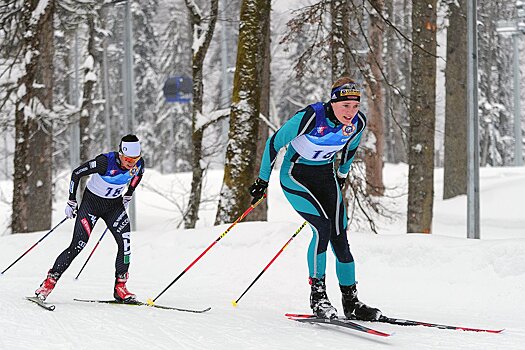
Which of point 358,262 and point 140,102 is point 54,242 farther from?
point 140,102

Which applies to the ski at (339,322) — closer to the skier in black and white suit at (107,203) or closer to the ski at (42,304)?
the skier in black and white suit at (107,203)

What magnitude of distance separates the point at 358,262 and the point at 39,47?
8.28 metres

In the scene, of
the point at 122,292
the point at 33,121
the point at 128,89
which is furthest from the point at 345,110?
the point at 33,121

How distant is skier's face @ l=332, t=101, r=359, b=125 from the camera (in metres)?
5.64

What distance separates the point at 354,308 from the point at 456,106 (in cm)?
1375

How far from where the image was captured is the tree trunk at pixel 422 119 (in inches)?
474

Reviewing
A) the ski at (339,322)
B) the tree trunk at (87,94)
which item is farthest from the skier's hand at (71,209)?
the tree trunk at (87,94)

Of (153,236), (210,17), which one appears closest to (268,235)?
(153,236)

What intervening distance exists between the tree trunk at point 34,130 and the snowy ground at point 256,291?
262cm

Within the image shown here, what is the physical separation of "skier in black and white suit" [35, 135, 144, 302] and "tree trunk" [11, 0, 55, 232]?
7.14 meters

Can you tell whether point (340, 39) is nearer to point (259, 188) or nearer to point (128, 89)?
point (128, 89)

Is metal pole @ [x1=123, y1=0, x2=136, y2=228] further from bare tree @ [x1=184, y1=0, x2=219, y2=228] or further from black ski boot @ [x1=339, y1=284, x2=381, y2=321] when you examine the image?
black ski boot @ [x1=339, y1=284, x2=381, y2=321]

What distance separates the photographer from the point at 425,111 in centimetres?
Result: 1202

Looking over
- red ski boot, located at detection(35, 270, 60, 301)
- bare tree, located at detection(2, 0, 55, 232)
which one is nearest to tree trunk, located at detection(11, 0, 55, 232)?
bare tree, located at detection(2, 0, 55, 232)
